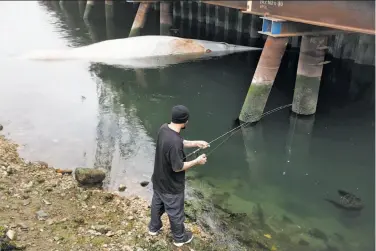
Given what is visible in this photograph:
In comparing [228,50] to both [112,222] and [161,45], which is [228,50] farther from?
[112,222]

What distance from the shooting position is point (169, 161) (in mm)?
5945

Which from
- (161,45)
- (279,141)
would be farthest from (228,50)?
(279,141)

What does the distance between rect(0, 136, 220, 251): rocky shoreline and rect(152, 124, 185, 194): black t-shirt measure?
3.84 ft

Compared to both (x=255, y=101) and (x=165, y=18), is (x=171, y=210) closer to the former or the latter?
(x=255, y=101)

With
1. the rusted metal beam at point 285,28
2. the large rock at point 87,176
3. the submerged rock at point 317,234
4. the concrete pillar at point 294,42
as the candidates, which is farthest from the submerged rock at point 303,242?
the concrete pillar at point 294,42

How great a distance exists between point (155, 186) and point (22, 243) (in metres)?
2.43

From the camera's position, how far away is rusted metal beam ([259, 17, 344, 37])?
1308 centimetres

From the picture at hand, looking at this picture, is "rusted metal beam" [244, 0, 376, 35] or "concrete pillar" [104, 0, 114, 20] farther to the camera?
"concrete pillar" [104, 0, 114, 20]

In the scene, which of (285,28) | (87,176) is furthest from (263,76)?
(87,176)

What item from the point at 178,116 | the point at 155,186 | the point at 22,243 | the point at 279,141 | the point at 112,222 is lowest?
the point at 279,141

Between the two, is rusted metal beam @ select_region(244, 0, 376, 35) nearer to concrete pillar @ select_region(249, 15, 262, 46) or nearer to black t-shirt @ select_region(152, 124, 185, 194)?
black t-shirt @ select_region(152, 124, 185, 194)

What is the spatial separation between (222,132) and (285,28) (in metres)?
4.35

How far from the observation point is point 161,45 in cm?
2414

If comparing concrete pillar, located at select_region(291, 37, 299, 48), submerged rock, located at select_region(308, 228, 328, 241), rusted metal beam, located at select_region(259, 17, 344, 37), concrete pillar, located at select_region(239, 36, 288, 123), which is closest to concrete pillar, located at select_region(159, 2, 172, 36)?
concrete pillar, located at select_region(291, 37, 299, 48)
